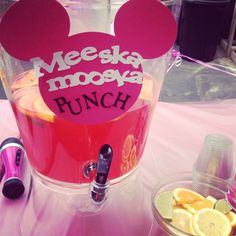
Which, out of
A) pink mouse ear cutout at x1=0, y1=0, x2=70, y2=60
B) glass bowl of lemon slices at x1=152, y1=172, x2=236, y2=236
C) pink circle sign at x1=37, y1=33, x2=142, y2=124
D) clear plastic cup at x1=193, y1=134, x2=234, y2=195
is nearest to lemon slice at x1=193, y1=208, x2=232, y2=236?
glass bowl of lemon slices at x1=152, y1=172, x2=236, y2=236

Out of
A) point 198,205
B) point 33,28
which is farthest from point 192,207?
point 33,28

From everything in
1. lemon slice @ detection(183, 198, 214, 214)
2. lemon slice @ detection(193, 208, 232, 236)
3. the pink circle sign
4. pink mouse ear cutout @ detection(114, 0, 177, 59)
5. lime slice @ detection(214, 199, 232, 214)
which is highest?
pink mouse ear cutout @ detection(114, 0, 177, 59)

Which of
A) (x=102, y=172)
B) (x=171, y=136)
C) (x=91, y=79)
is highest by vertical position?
(x=91, y=79)

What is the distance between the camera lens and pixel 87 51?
1.53ft

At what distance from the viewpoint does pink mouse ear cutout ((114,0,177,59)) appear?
0.46 m

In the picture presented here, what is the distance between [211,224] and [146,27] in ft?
1.09

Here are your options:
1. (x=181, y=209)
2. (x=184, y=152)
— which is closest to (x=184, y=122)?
(x=184, y=152)

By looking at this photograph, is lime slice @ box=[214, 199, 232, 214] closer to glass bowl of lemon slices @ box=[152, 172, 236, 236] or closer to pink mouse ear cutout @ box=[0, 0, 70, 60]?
glass bowl of lemon slices @ box=[152, 172, 236, 236]

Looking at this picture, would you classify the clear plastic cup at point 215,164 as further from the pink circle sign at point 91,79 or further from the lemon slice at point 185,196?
the pink circle sign at point 91,79

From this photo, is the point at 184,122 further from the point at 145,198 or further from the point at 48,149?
the point at 48,149

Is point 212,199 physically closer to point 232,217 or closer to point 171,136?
point 232,217

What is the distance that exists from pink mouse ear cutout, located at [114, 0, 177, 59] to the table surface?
311 millimetres

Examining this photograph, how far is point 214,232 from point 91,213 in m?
0.21

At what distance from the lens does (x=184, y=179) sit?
27.5 inches
